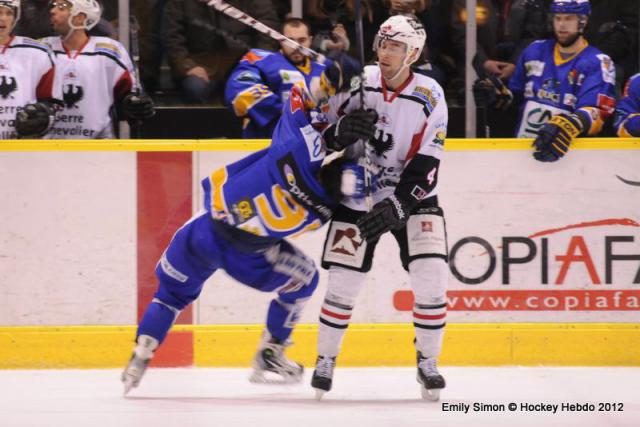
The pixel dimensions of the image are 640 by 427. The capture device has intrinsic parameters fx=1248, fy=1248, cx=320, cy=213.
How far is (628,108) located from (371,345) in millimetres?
1650

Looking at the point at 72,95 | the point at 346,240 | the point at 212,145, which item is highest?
the point at 72,95

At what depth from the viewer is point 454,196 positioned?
5.54 m

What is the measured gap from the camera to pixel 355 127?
443 cm

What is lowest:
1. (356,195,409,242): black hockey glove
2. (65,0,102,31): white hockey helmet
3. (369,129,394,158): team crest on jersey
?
(356,195,409,242): black hockey glove

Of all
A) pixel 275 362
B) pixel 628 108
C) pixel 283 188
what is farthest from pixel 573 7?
pixel 275 362

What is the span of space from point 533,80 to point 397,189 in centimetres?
163

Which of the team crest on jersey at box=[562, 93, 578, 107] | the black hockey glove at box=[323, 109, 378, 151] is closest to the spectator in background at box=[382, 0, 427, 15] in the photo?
the team crest on jersey at box=[562, 93, 578, 107]

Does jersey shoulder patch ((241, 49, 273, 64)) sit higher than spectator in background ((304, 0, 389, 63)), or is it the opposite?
spectator in background ((304, 0, 389, 63))

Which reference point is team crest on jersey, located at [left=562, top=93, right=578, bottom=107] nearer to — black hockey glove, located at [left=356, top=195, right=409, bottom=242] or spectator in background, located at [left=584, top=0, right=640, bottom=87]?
spectator in background, located at [left=584, top=0, right=640, bottom=87]

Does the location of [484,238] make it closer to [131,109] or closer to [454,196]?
[454,196]

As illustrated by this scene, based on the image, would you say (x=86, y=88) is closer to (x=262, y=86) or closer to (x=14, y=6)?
(x=14, y=6)

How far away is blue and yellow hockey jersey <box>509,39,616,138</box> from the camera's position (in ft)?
18.9

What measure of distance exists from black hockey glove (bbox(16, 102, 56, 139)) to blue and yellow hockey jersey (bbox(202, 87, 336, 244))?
1.19 metres

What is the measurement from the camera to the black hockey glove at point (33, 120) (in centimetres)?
552
